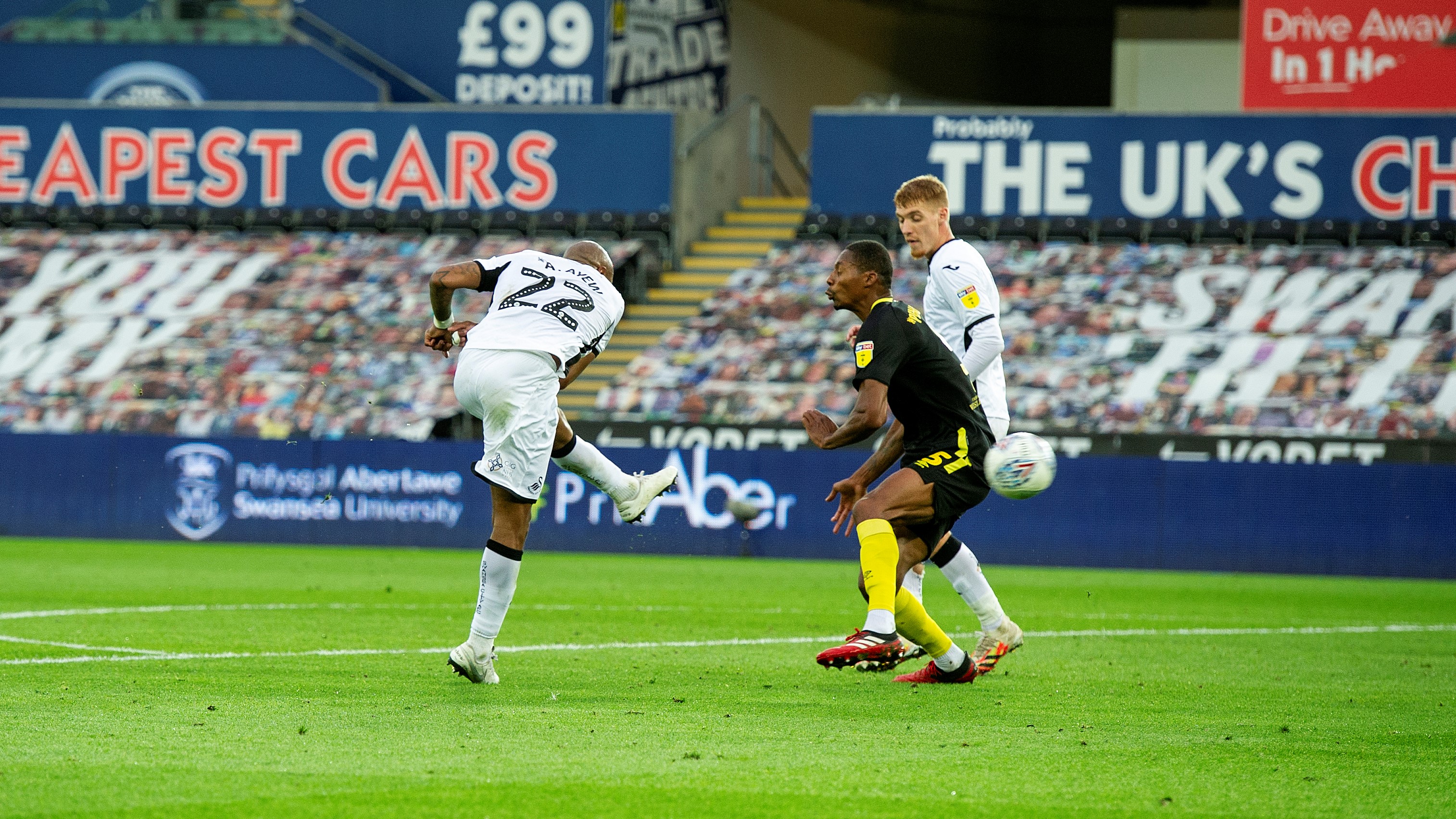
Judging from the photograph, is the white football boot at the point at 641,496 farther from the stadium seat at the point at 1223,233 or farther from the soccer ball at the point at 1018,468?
the stadium seat at the point at 1223,233

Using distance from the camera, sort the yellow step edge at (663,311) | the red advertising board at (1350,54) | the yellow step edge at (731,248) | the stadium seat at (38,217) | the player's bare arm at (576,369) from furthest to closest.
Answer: the stadium seat at (38,217) → the yellow step edge at (731,248) → the yellow step edge at (663,311) → the red advertising board at (1350,54) → the player's bare arm at (576,369)

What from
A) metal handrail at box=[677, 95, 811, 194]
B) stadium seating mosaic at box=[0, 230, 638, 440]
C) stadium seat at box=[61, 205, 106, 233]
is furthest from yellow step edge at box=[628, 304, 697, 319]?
stadium seat at box=[61, 205, 106, 233]

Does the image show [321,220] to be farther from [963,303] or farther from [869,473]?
[869,473]

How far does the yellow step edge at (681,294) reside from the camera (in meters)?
26.4

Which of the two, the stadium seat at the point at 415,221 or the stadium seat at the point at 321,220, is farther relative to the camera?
the stadium seat at the point at 321,220

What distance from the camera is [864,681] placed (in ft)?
27.0

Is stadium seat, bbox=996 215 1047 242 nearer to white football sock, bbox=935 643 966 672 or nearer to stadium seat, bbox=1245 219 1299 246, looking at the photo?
stadium seat, bbox=1245 219 1299 246

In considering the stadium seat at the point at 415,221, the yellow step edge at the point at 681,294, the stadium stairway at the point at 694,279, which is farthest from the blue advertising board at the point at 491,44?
the yellow step edge at the point at 681,294

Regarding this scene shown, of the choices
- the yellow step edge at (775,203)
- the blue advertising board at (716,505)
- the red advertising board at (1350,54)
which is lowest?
the blue advertising board at (716,505)

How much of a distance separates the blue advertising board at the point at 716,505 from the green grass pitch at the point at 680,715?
5.47 metres

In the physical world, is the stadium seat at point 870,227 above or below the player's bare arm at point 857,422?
above

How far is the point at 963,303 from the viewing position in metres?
8.73

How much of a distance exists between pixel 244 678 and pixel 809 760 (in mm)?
3062

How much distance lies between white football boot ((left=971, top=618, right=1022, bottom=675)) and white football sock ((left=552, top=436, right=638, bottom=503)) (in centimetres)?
178
